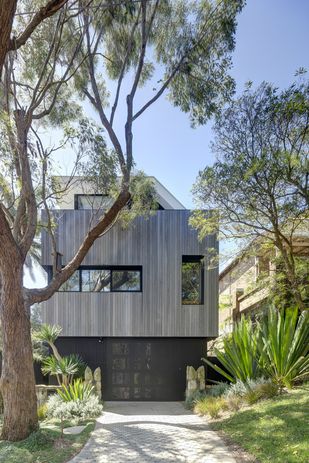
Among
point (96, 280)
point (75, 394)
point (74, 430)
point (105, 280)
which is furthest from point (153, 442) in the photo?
point (96, 280)

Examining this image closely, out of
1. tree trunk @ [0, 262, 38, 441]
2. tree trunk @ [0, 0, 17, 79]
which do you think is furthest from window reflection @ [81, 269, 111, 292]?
tree trunk @ [0, 0, 17, 79]

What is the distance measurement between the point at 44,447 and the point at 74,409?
110 inches

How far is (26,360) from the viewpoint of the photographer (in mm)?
7691

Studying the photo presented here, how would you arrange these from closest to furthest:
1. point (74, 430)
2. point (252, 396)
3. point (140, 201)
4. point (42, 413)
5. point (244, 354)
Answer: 1. point (74, 430)
2. point (252, 396)
3. point (42, 413)
4. point (244, 354)
5. point (140, 201)

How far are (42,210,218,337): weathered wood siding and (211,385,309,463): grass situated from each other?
17.7 feet

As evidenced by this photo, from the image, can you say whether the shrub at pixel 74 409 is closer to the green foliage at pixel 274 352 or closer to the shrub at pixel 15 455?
the shrub at pixel 15 455

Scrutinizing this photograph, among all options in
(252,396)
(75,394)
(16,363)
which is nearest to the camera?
(16,363)

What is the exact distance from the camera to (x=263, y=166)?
9.41 meters

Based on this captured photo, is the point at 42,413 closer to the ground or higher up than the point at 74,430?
closer to the ground

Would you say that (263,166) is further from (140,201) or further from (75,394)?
(75,394)

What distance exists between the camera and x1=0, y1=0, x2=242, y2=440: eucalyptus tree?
945 cm

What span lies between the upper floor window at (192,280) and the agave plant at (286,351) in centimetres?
440

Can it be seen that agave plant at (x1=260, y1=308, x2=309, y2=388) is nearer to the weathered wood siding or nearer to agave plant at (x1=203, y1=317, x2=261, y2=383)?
agave plant at (x1=203, y1=317, x2=261, y2=383)

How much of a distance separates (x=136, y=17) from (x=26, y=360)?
8449 millimetres
